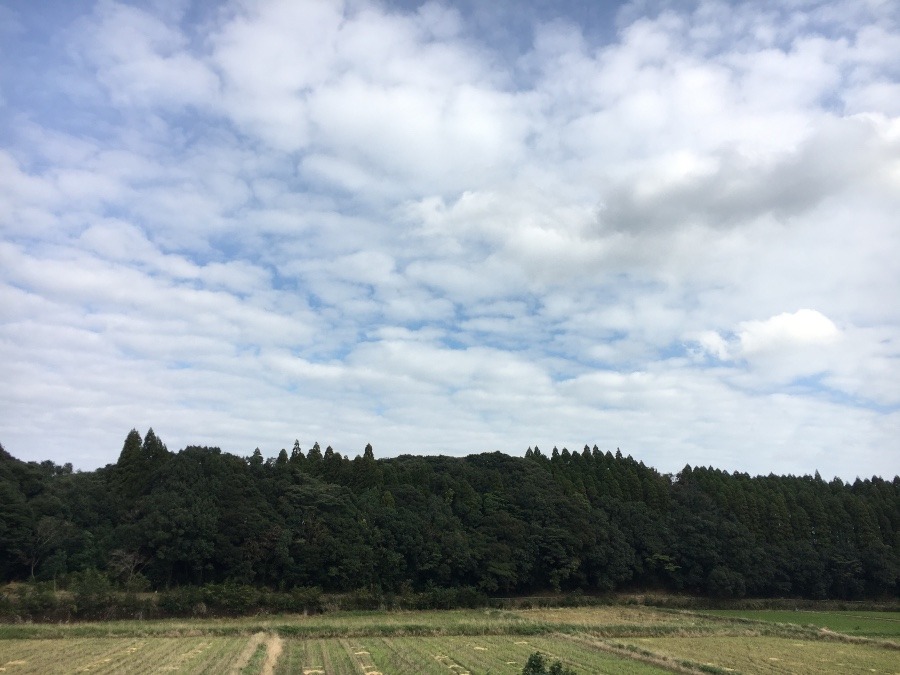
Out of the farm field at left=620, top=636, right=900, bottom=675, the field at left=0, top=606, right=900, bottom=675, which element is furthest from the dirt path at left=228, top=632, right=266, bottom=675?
the farm field at left=620, top=636, right=900, bottom=675

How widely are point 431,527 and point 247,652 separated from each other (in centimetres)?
2912

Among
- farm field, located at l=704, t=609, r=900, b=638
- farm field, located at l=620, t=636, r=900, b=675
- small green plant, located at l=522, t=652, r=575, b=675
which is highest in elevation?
small green plant, located at l=522, t=652, r=575, b=675

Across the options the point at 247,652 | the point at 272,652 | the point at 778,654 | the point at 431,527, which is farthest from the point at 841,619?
the point at 247,652

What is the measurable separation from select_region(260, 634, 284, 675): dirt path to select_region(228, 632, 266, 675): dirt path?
0.48 meters

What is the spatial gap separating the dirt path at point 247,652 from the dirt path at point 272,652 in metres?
0.48

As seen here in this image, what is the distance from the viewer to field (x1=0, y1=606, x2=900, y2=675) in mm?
22547

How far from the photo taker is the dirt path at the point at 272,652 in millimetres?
21562

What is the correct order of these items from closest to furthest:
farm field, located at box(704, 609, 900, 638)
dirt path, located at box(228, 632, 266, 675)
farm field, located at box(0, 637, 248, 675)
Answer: dirt path, located at box(228, 632, 266, 675) < farm field, located at box(0, 637, 248, 675) < farm field, located at box(704, 609, 900, 638)

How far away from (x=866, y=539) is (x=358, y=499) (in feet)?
172

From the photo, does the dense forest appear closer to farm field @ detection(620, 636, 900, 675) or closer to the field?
the field

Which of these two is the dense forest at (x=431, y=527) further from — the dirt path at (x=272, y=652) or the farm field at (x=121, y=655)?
the dirt path at (x=272, y=652)

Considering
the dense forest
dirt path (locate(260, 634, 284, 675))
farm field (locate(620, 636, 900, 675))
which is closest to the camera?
dirt path (locate(260, 634, 284, 675))

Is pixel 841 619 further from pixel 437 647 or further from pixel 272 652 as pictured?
pixel 272 652

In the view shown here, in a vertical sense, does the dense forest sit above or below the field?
above
